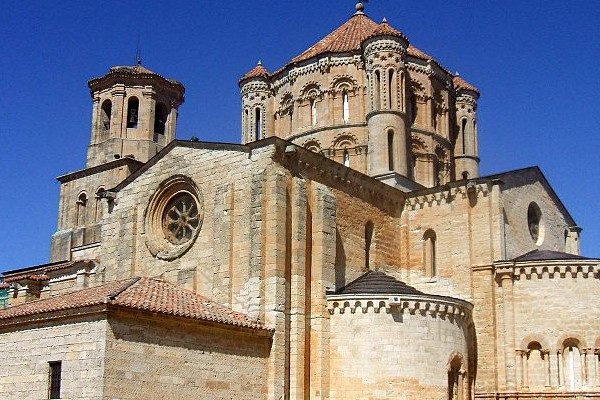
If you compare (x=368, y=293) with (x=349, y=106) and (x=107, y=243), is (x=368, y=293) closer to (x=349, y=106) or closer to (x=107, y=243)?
(x=107, y=243)

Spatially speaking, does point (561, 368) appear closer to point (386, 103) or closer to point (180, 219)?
point (386, 103)

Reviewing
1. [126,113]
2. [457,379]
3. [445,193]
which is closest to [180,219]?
[445,193]

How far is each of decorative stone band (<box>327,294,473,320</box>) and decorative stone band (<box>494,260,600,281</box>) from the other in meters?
2.86

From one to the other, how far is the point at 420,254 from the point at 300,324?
6.16 meters

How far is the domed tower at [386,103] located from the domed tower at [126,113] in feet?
28.8

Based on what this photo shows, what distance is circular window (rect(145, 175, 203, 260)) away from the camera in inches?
882

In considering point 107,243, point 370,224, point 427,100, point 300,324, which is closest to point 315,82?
point 427,100

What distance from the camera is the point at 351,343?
19953 mm

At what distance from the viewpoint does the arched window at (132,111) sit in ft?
103

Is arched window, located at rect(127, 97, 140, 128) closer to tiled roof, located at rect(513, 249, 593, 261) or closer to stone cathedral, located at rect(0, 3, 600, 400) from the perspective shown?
stone cathedral, located at rect(0, 3, 600, 400)

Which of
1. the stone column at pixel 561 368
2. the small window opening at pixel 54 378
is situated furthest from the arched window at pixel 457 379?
the small window opening at pixel 54 378

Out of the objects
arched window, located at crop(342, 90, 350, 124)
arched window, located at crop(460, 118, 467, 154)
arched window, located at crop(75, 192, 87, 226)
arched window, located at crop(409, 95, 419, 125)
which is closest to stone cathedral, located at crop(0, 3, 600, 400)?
arched window, located at crop(342, 90, 350, 124)

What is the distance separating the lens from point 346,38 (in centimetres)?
3138

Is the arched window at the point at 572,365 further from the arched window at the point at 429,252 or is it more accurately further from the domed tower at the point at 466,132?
the domed tower at the point at 466,132
